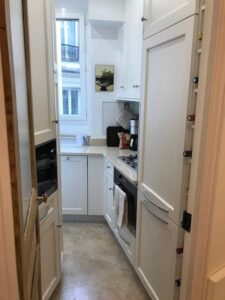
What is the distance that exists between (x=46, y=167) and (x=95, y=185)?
4.51 feet

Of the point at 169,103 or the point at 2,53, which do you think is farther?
the point at 169,103

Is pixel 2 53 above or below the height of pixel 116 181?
above

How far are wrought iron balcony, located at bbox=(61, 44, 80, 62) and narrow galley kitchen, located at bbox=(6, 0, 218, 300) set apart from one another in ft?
0.04

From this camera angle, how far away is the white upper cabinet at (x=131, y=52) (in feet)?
7.83

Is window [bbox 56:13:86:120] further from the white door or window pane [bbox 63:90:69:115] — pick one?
the white door

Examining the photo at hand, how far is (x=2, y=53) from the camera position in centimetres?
60

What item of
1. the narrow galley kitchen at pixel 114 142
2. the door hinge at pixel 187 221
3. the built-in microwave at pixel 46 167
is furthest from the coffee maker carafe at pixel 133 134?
the door hinge at pixel 187 221

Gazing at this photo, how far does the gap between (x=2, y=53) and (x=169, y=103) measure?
3.16ft

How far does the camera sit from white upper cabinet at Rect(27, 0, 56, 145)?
144cm

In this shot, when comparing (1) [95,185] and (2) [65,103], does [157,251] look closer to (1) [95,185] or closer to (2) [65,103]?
(1) [95,185]

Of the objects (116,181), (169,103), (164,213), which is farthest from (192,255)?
(116,181)

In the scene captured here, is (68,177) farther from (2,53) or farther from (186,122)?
(2,53)

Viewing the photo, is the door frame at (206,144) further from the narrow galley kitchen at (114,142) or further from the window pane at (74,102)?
the window pane at (74,102)

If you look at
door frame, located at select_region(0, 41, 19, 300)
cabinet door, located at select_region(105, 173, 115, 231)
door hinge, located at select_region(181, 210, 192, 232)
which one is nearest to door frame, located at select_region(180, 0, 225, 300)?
door hinge, located at select_region(181, 210, 192, 232)
